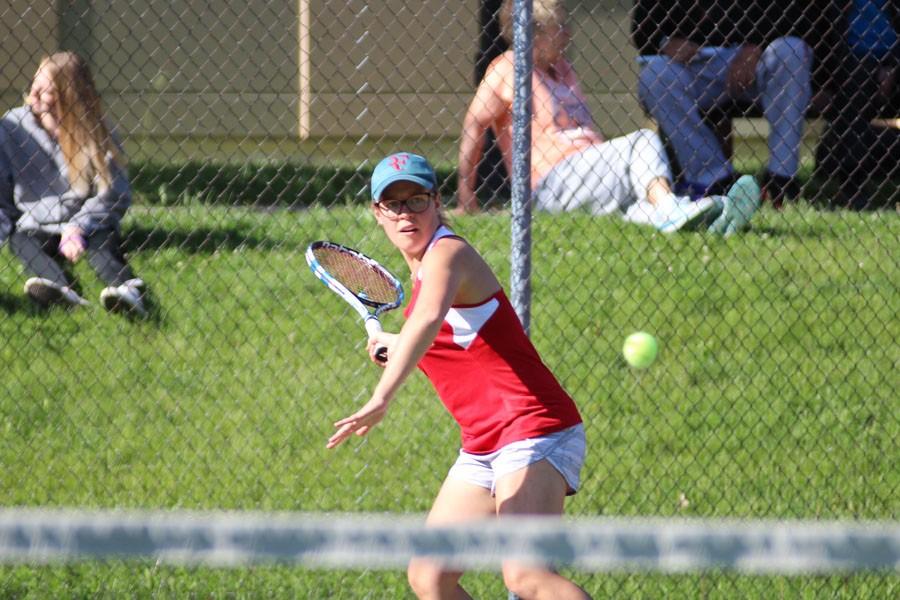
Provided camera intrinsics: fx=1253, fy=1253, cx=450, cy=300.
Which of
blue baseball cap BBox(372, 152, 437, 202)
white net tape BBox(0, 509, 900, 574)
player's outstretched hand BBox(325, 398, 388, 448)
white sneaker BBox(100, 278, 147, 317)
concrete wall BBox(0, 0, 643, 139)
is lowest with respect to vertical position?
white sneaker BBox(100, 278, 147, 317)

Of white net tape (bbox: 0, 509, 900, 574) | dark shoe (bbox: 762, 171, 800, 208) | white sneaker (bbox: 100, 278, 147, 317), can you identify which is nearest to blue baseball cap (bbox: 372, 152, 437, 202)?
white net tape (bbox: 0, 509, 900, 574)

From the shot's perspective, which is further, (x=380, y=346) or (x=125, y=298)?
(x=125, y=298)

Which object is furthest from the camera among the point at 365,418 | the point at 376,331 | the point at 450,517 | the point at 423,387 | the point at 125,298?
the point at 125,298

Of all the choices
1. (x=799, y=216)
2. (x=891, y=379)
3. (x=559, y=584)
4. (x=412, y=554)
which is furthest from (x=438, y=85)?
(x=412, y=554)

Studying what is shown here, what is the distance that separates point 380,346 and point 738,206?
2.92 metres

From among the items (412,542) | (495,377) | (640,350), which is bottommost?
(640,350)

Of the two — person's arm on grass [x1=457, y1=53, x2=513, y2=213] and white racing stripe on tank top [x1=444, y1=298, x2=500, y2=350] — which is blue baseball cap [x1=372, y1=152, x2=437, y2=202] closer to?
white racing stripe on tank top [x1=444, y1=298, x2=500, y2=350]

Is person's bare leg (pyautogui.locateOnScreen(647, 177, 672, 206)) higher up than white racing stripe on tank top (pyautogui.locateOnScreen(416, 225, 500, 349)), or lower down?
lower down

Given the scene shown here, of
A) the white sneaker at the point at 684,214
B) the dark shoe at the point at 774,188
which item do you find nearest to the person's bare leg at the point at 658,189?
the white sneaker at the point at 684,214

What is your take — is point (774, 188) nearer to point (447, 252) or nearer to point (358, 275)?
point (358, 275)

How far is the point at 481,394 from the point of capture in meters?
3.44

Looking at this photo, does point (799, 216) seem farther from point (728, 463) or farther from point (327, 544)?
point (327, 544)

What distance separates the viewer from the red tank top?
3410 mm

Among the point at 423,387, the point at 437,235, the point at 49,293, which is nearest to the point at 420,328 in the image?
the point at 437,235
